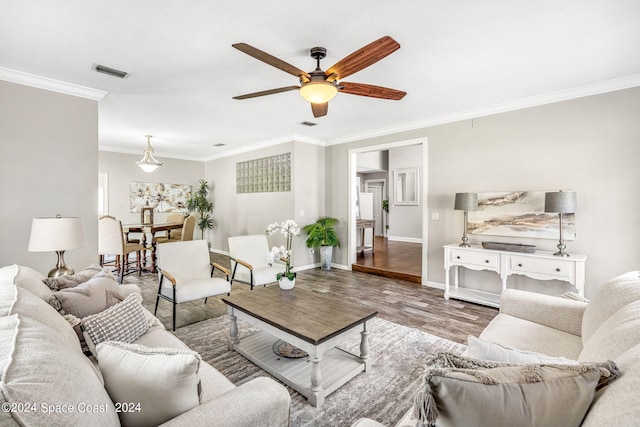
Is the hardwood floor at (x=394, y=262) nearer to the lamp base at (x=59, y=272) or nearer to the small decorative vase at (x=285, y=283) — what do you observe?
the small decorative vase at (x=285, y=283)

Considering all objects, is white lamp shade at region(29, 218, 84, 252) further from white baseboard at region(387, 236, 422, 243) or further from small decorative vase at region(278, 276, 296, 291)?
white baseboard at region(387, 236, 422, 243)

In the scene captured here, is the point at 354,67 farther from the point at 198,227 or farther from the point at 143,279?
the point at 198,227

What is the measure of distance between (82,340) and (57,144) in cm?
267

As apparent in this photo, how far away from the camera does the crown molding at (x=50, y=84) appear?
2.95m

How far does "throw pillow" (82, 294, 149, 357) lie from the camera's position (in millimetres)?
1624

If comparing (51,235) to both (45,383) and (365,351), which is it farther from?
(365,351)

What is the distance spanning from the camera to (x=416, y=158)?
29.3 feet

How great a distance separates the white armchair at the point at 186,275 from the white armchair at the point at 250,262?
36cm

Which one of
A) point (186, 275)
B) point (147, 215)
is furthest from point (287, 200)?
point (147, 215)

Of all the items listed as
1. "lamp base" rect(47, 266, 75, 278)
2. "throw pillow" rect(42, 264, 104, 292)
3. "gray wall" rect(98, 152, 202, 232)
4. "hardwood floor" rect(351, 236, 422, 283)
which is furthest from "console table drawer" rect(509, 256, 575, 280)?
"gray wall" rect(98, 152, 202, 232)

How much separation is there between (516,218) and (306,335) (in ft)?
11.0

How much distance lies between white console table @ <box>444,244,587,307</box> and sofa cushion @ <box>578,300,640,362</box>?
2106 millimetres

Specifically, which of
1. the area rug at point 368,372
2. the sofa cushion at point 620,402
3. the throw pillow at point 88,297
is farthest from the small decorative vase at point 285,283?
the sofa cushion at point 620,402


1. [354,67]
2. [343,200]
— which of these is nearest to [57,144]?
[354,67]
